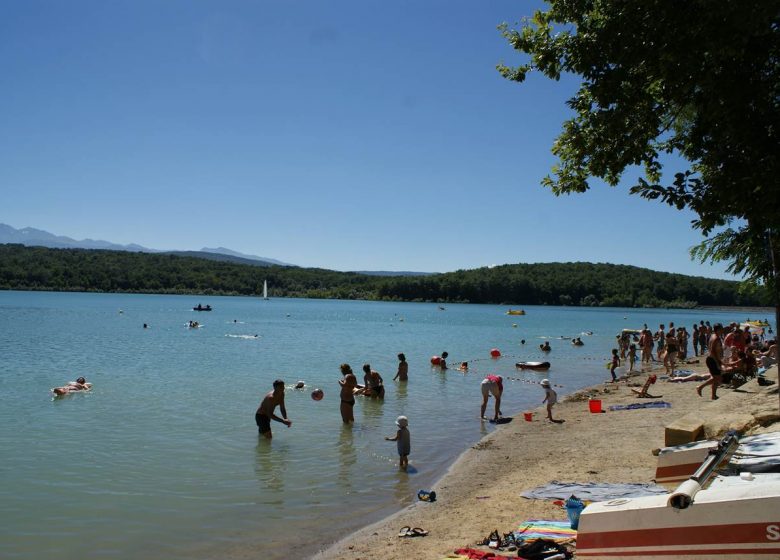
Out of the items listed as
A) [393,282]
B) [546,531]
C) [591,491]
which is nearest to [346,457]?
[591,491]

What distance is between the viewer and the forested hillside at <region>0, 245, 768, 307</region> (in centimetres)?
15062

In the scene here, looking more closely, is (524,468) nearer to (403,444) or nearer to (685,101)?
(403,444)

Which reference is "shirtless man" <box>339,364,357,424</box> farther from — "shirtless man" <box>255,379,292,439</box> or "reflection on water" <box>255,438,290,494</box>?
"reflection on water" <box>255,438,290,494</box>

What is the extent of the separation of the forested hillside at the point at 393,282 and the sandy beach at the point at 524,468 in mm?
143724

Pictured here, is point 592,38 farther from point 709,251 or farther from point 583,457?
point 583,457

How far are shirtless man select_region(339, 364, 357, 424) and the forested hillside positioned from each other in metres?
145

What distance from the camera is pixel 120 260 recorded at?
561ft

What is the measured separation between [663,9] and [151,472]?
10392 mm

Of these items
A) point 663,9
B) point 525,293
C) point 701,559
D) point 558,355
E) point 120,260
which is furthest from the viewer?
point 120,260

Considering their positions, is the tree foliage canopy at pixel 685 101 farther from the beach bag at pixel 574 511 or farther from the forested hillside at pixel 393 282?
the forested hillside at pixel 393 282

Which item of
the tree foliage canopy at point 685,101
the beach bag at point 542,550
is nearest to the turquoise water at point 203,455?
the beach bag at point 542,550

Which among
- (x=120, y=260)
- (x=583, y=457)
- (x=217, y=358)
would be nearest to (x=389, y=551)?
(x=583, y=457)

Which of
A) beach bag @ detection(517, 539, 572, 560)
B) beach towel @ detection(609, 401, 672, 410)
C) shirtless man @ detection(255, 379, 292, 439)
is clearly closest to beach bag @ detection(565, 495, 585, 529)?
beach bag @ detection(517, 539, 572, 560)

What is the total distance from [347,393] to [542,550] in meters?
8.91
